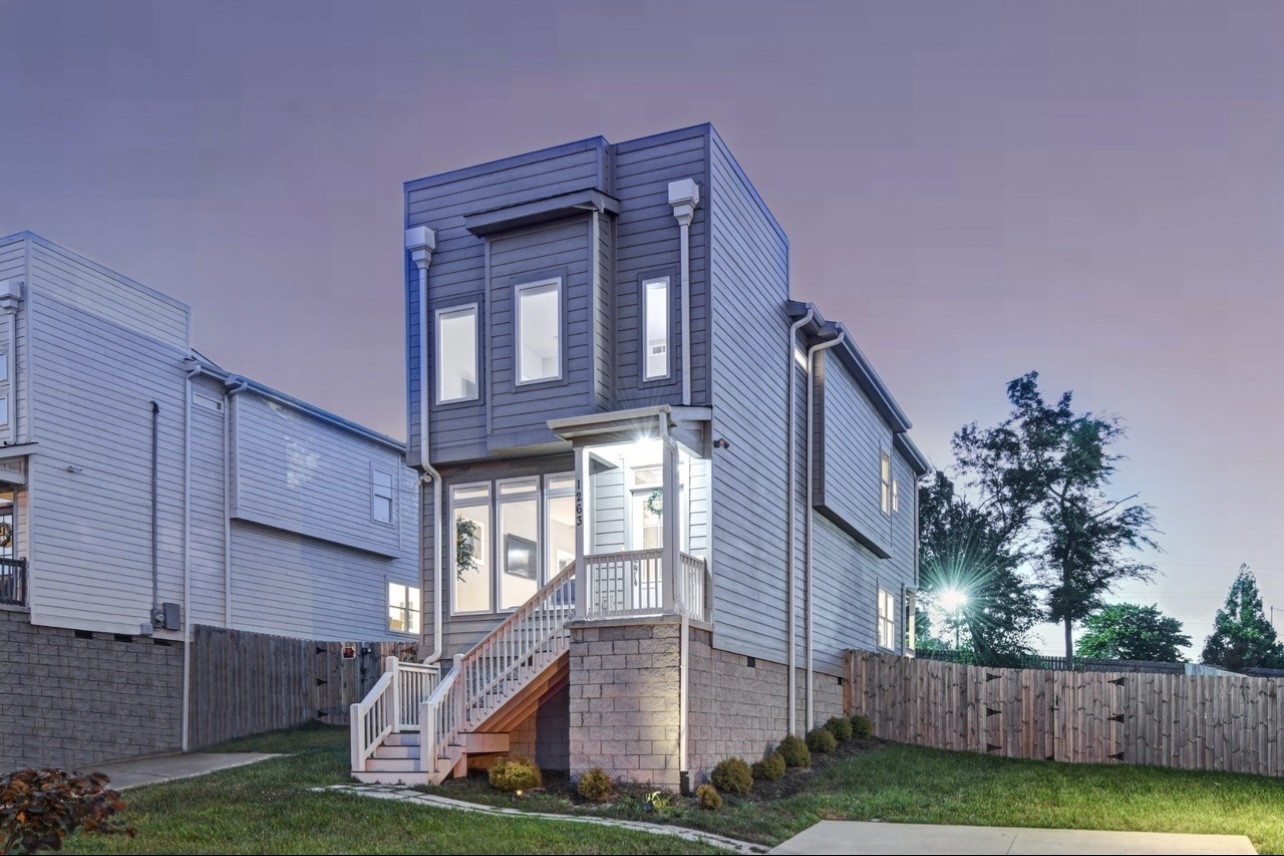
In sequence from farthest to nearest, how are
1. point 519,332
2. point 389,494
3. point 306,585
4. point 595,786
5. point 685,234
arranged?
point 389,494, point 306,585, point 519,332, point 685,234, point 595,786

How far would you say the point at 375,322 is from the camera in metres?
61.9

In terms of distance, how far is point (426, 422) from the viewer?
712 inches

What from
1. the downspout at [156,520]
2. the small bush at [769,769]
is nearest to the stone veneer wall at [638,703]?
the small bush at [769,769]

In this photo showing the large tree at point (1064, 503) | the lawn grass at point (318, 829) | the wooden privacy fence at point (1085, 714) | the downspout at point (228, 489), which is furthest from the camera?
the large tree at point (1064, 503)

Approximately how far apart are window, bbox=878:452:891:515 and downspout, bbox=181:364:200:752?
13.9m

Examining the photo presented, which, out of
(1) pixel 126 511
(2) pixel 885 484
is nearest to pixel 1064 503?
(2) pixel 885 484

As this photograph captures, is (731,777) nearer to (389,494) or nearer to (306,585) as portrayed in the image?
(306,585)

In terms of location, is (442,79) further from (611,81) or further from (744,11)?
(744,11)

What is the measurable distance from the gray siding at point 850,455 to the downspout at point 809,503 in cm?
17

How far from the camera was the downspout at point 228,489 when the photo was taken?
23906 mm

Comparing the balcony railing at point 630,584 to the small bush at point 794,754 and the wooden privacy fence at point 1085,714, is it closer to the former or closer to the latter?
the small bush at point 794,754

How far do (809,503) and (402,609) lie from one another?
45.2ft

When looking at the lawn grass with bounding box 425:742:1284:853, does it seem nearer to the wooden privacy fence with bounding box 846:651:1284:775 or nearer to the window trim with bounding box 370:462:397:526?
the wooden privacy fence with bounding box 846:651:1284:775

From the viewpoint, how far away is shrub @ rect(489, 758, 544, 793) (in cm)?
1440
